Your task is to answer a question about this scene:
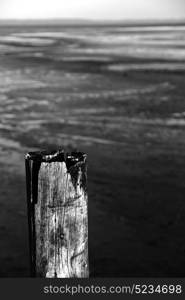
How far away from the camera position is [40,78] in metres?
17.5

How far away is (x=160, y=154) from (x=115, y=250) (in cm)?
295

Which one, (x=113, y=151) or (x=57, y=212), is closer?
(x=57, y=212)

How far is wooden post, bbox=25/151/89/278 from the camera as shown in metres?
3.03

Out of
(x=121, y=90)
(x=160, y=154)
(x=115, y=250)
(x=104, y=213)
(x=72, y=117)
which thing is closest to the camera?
(x=115, y=250)

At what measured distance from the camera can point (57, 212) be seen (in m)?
3.09

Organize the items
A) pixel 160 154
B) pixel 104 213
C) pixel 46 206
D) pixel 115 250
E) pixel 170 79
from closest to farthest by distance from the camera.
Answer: pixel 46 206 → pixel 115 250 → pixel 104 213 → pixel 160 154 → pixel 170 79

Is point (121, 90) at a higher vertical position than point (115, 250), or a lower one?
higher

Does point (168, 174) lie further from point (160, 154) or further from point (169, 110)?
point (169, 110)

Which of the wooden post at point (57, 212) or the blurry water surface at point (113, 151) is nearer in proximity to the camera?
the wooden post at point (57, 212)

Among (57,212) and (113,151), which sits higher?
(57,212)

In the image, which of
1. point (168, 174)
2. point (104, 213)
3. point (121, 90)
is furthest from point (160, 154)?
point (121, 90)

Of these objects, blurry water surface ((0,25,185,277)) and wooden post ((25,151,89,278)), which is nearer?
wooden post ((25,151,89,278))

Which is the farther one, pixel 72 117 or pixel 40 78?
pixel 40 78

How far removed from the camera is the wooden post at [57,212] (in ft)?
9.95
